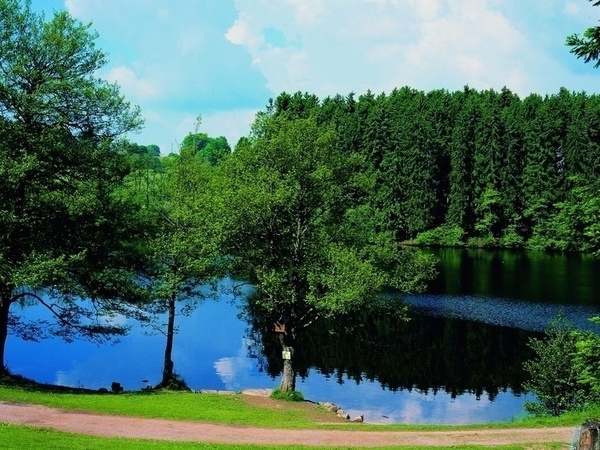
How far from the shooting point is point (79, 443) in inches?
747

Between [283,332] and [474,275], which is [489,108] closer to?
[474,275]

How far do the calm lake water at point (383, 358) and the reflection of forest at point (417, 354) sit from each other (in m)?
0.07

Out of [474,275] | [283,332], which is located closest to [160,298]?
[283,332]

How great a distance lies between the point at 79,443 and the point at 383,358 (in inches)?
1243

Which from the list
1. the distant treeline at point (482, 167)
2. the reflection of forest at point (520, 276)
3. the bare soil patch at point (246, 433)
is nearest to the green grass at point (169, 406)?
the bare soil patch at point (246, 433)

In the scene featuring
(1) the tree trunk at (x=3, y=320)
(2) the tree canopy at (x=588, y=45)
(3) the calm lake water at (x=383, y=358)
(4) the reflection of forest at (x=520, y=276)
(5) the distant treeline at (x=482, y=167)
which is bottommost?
(3) the calm lake water at (x=383, y=358)

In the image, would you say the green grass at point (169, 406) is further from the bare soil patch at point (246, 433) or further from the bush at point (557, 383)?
the bush at point (557, 383)

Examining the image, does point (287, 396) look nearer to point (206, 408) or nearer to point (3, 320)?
point (206, 408)

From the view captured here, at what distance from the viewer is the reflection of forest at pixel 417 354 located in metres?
42.9

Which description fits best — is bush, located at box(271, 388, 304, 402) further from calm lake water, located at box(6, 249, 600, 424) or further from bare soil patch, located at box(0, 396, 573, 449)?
bare soil patch, located at box(0, 396, 573, 449)

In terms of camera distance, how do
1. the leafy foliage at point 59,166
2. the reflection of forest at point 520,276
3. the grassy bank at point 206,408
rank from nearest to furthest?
the grassy bank at point 206,408 → the leafy foliage at point 59,166 → the reflection of forest at point 520,276

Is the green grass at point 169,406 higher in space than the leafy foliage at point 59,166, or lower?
lower

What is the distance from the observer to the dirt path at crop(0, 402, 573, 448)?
21.4 m

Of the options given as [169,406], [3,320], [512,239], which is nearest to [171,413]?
[169,406]
